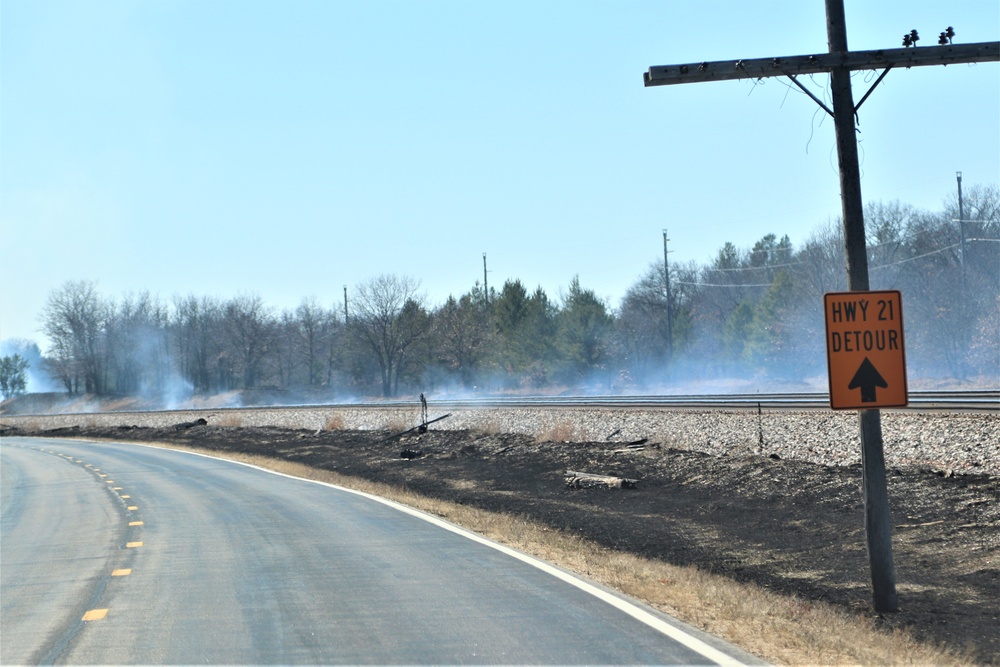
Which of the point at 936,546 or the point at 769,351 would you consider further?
the point at 769,351

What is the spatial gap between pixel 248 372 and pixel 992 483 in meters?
105

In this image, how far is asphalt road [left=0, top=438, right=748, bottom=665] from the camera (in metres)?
7.68

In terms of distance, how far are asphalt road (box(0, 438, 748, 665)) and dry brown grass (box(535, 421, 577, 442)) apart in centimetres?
1291

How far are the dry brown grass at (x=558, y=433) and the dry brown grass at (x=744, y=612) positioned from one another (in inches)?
605

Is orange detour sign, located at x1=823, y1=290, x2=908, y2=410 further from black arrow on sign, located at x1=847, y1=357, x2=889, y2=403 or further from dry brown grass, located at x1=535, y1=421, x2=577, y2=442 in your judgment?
dry brown grass, located at x1=535, y1=421, x2=577, y2=442

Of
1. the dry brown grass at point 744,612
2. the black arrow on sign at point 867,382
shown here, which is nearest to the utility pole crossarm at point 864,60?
the black arrow on sign at point 867,382

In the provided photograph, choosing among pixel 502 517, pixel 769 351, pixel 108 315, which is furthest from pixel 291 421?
pixel 108 315

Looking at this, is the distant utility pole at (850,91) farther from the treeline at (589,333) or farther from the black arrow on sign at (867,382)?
the treeline at (589,333)

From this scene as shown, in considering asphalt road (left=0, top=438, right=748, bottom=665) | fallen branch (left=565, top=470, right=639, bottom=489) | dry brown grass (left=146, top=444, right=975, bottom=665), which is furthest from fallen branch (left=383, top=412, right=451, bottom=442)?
dry brown grass (left=146, top=444, right=975, bottom=665)

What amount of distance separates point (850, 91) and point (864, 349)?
2811 mm

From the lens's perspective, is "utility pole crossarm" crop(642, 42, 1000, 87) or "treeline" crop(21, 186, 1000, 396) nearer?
"utility pole crossarm" crop(642, 42, 1000, 87)

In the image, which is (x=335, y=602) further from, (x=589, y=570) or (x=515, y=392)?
(x=515, y=392)

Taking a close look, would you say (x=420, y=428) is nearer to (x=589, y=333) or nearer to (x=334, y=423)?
(x=334, y=423)

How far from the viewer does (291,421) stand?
5588 centimetres
